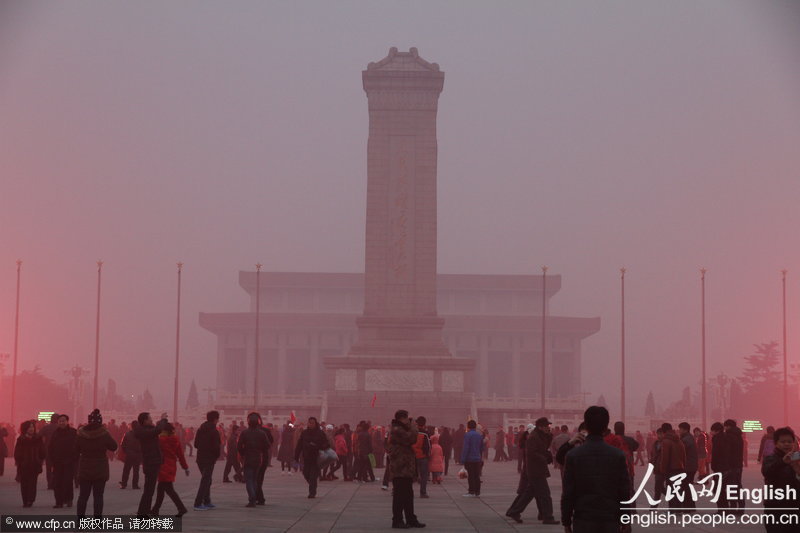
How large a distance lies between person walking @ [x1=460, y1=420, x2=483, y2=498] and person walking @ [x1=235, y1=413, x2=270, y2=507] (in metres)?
5.68

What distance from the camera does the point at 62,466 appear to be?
2580 cm

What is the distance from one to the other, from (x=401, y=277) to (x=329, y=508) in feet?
189

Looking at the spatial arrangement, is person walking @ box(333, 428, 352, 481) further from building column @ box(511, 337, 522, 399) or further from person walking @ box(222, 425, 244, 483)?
building column @ box(511, 337, 522, 399)

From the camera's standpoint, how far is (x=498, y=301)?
508 feet

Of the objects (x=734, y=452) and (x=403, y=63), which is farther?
(x=403, y=63)

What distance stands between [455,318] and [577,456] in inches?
5002

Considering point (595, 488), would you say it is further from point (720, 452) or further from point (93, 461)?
point (720, 452)

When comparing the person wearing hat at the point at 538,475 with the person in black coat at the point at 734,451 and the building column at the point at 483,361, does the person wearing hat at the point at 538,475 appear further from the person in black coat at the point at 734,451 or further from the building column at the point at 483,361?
the building column at the point at 483,361

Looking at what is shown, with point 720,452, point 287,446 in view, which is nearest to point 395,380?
point 287,446

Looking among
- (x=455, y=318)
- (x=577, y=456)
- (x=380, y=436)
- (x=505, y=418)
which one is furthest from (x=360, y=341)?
(x=577, y=456)

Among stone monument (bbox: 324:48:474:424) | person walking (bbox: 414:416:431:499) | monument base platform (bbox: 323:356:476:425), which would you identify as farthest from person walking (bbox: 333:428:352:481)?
monument base platform (bbox: 323:356:476:425)

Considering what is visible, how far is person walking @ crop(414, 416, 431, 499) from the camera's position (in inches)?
1108

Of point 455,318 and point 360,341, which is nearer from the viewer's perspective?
point 360,341

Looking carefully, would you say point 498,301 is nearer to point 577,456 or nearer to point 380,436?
point 380,436
